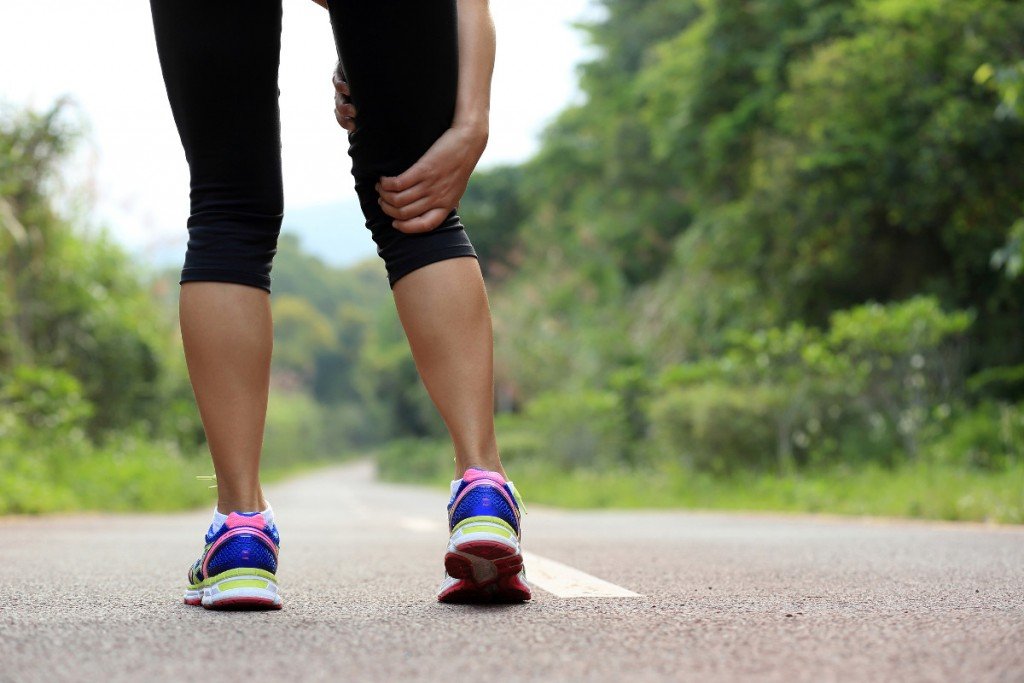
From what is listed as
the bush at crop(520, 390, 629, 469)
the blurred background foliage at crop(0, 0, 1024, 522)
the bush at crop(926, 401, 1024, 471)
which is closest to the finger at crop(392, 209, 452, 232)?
the blurred background foliage at crop(0, 0, 1024, 522)

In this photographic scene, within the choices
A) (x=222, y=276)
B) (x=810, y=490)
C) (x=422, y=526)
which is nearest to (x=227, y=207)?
(x=222, y=276)

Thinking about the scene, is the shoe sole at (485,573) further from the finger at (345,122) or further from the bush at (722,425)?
the bush at (722,425)

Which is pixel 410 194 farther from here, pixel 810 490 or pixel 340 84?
pixel 810 490

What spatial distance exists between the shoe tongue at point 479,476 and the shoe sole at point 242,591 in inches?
14.7

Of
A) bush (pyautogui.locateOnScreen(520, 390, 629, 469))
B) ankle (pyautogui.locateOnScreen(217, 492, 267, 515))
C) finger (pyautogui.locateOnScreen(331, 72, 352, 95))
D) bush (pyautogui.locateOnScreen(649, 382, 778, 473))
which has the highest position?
bush (pyautogui.locateOnScreen(520, 390, 629, 469))

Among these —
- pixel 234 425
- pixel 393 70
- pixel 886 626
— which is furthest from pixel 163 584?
pixel 886 626

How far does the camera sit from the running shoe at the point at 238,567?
1981 millimetres

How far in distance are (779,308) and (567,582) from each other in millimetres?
13840

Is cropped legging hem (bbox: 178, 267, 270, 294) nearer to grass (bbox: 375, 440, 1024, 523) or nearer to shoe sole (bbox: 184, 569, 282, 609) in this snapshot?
shoe sole (bbox: 184, 569, 282, 609)

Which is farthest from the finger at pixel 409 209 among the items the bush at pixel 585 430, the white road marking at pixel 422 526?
the bush at pixel 585 430

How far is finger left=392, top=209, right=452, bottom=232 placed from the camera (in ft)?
7.02

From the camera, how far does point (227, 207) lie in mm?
2205

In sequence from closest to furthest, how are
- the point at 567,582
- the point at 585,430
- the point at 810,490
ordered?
the point at 567,582 < the point at 810,490 < the point at 585,430

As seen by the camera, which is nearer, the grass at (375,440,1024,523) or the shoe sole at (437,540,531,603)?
the shoe sole at (437,540,531,603)
